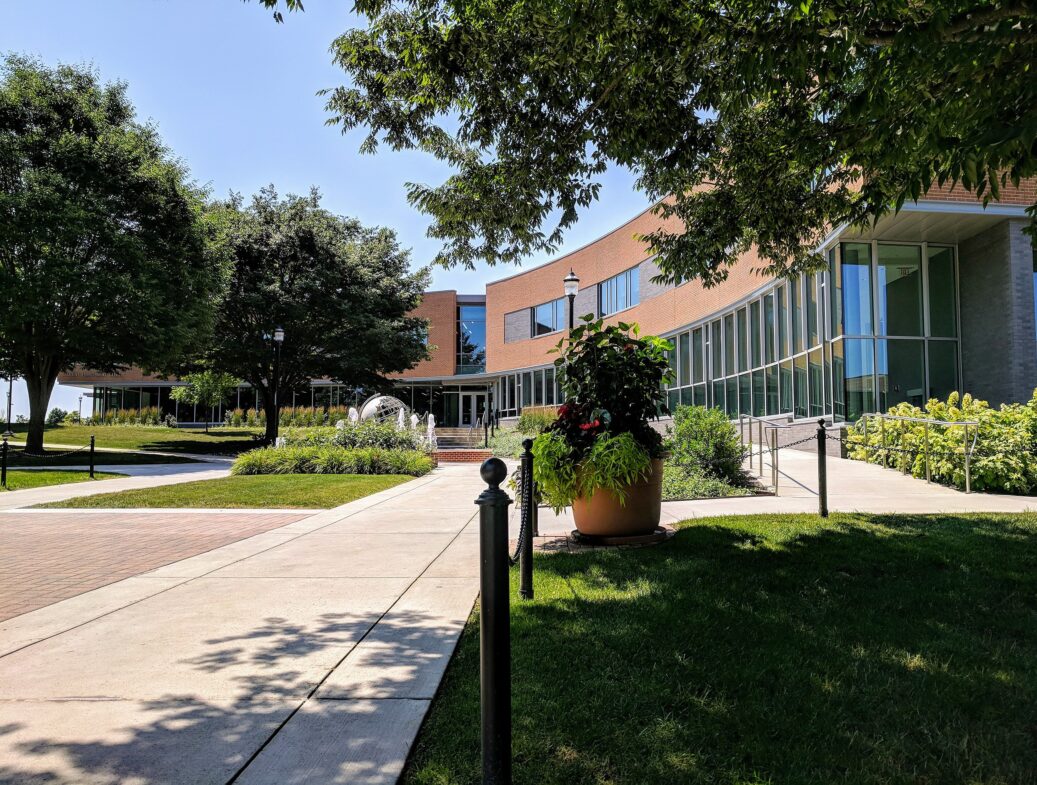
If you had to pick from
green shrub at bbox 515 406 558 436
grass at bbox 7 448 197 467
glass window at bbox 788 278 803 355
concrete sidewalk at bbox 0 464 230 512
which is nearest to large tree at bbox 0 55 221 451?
grass at bbox 7 448 197 467

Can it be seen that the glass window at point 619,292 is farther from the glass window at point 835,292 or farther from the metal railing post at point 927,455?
the metal railing post at point 927,455

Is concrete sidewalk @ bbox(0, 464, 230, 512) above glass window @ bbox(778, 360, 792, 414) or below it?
below

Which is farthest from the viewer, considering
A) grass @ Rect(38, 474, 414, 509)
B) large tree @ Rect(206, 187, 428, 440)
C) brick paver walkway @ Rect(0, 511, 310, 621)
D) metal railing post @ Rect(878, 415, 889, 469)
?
large tree @ Rect(206, 187, 428, 440)

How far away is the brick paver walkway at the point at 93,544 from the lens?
5379 millimetres

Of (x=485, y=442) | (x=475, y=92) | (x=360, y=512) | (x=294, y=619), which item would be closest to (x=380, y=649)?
(x=294, y=619)

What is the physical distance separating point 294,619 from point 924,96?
590 cm

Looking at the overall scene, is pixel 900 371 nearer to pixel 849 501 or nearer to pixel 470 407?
pixel 849 501

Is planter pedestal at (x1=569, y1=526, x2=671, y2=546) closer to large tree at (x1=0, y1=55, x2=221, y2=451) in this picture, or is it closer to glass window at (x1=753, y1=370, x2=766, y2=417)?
glass window at (x1=753, y1=370, x2=766, y2=417)

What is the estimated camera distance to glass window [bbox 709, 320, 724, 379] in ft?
79.2

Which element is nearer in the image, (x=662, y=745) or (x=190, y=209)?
(x=662, y=745)

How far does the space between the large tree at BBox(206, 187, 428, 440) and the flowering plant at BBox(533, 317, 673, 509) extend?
878 inches

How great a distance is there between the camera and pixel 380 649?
12.2 ft

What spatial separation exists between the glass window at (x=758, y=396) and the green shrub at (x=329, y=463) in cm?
1103

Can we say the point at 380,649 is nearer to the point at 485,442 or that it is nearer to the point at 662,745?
the point at 662,745
